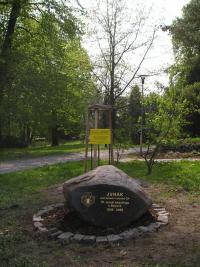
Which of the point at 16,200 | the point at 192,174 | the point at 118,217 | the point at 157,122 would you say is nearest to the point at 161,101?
the point at 157,122

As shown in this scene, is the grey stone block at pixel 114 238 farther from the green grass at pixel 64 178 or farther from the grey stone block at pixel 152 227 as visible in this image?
the green grass at pixel 64 178

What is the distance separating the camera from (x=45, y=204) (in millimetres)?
8906

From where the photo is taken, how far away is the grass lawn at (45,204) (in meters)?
5.52

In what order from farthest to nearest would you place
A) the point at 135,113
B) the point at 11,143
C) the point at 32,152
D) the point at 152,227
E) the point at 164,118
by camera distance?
1. the point at 135,113
2. the point at 11,143
3. the point at 32,152
4. the point at 164,118
5. the point at 152,227

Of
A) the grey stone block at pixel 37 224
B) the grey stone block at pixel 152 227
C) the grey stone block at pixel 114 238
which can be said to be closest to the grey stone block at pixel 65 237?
the grey stone block at pixel 114 238

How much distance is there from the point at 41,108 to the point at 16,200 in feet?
43.8

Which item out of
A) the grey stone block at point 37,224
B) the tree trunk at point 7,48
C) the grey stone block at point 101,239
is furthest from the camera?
the tree trunk at point 7,48

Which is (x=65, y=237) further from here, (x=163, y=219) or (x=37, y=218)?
(x=163, y=219)

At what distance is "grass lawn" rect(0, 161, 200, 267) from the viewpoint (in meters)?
5.52

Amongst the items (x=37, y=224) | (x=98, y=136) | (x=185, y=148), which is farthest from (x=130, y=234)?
(x=185, y=148)

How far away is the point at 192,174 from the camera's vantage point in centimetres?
1227

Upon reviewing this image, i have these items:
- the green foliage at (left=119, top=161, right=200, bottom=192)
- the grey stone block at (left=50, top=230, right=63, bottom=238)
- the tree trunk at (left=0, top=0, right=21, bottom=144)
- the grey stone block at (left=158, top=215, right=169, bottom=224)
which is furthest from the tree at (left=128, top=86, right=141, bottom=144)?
the grey stone block at (left=50, top=230, right=63, bottom=238)

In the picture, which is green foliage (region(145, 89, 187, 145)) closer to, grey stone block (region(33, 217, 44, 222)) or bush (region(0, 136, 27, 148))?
grey stone block (region(33, 217, 44, 222))

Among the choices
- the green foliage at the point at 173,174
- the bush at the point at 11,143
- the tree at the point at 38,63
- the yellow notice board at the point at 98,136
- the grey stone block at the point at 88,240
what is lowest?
the grey stone block at the point at 88,240
